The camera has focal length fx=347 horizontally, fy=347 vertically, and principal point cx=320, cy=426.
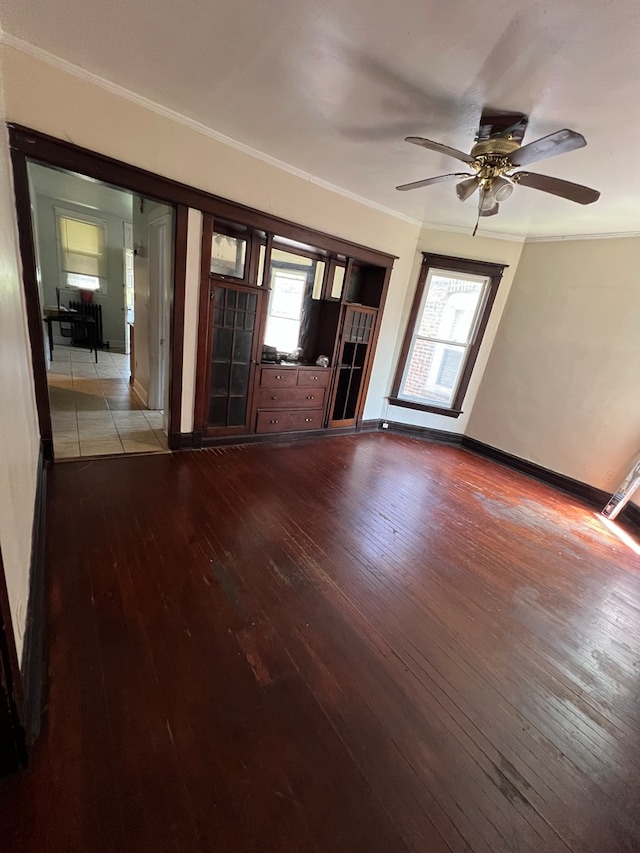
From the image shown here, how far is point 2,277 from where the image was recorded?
139cm

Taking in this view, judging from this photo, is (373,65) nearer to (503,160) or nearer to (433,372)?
(503,160)

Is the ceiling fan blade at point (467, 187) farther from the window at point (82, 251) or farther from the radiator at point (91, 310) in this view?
the window at point (82, 251)

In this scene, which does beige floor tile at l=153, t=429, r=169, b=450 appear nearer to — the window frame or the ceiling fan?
the ceiling fan

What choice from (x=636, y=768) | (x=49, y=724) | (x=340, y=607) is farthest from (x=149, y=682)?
(x=636, y=768)

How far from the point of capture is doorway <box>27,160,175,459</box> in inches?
136

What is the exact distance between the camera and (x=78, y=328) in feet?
24.4

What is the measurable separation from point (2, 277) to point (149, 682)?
1.71 metres

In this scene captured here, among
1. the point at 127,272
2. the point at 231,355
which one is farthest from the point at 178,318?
the point at 127,272

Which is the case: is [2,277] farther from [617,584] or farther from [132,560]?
[617,584]

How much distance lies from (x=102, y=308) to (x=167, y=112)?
21.1 ft

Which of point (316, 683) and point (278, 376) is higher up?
point (278, 376)

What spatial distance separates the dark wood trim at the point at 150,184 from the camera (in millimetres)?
2193

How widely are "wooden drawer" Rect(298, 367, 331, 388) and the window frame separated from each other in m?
6.32

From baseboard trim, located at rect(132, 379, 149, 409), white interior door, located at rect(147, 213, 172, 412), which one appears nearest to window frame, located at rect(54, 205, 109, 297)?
baseboard trim, located at rect(132, 379, 149, 409)
